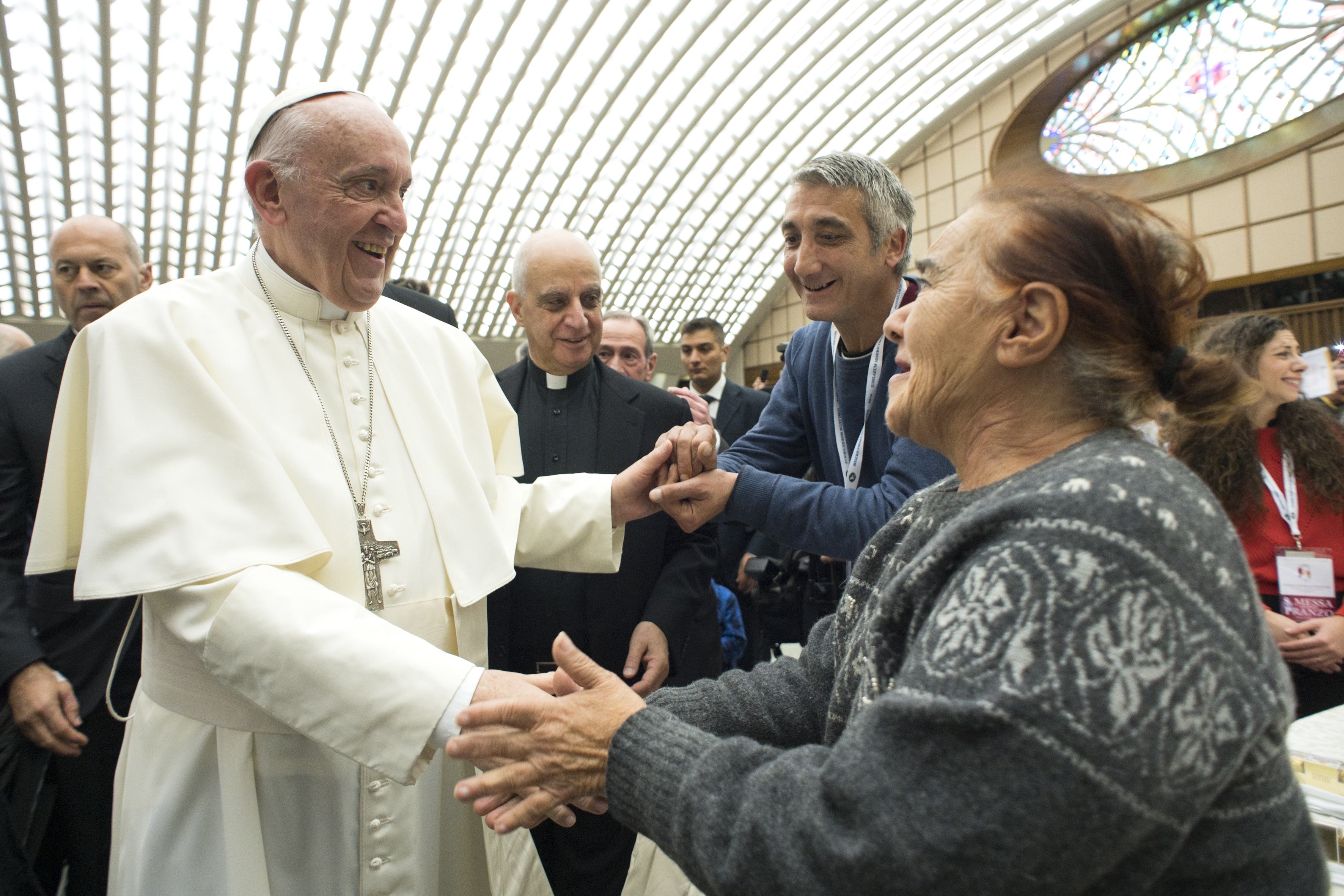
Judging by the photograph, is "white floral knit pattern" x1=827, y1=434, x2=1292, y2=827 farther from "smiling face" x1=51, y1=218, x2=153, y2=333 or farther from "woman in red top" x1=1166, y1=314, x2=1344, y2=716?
"smiling face" x1=51, y1=218, x2=153, y2=333

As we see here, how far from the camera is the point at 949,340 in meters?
1.39

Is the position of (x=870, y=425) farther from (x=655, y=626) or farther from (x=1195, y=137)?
(x=1195, y=137)

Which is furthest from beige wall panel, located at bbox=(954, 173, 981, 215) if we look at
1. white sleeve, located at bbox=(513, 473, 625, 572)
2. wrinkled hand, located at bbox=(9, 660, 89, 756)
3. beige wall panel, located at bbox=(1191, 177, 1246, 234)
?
wrinkled hand, located at bbox=(9, 660, 89, 756)

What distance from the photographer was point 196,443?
1663 millimetres

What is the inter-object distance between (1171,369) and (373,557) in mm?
1665

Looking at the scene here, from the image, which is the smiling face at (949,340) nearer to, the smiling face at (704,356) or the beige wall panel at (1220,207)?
the smiling face at (704,356)

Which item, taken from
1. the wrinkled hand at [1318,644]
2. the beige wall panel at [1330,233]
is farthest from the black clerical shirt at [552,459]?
the beige wall panel at [1330,233]

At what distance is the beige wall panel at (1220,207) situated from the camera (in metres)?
14.7

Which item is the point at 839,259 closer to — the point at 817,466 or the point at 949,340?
the point at 817,466

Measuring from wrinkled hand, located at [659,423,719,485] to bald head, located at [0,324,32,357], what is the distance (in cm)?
405

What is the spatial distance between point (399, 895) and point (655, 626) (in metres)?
1.17

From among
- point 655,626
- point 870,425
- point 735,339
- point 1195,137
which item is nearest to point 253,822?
point 655,626

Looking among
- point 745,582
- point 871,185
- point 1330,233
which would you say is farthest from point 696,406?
point 1330,233

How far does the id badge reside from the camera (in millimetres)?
3244
